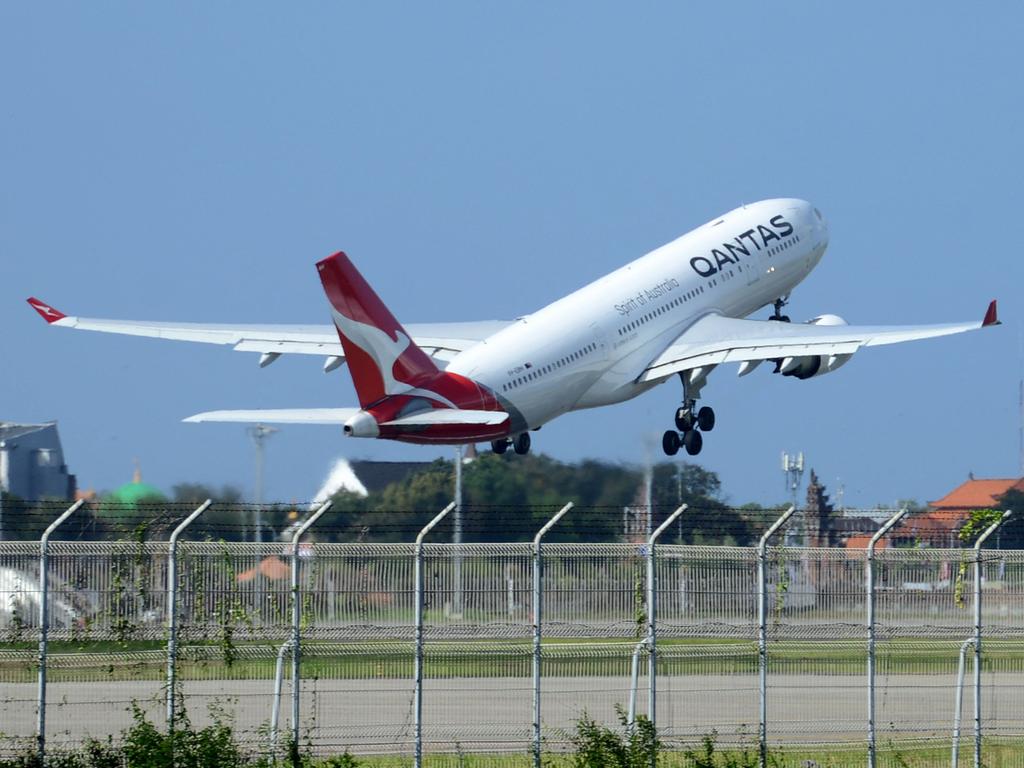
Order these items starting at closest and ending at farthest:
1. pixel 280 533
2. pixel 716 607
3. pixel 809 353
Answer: pixel 716 607, pixel 280 533, pixel 809 353

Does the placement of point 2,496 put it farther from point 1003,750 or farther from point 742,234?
point 742,234

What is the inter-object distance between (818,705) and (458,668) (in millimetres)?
7322

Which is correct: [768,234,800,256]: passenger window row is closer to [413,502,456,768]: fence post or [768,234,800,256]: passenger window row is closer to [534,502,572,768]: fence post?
[534,502,572,768]: fence post

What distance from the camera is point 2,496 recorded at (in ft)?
113

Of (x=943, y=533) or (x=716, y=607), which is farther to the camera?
(x=943, y=533)

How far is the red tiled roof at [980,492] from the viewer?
4525 cm

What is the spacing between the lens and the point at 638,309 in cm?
5403

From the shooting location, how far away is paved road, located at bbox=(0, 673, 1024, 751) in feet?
86.0

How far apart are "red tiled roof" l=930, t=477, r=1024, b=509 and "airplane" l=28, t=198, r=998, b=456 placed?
14.6ft

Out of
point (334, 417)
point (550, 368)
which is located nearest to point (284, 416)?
point (334, 417)

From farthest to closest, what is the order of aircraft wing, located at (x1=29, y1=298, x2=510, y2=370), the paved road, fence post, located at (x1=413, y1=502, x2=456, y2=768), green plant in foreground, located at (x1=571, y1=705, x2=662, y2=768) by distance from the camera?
aircraft wing, located at (x1=29, y1=298, x2=510, y2=370)
the paved road
green plant in foreground, located at (x1=571, y1=705, x2=662, y2=768)
fence post, located at (x1=413, y1=502, x2=456, y2=768)

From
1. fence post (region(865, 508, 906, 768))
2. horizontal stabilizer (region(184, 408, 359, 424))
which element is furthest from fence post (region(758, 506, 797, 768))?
horizontal stabilizer (region(184, 408, 359, 424))

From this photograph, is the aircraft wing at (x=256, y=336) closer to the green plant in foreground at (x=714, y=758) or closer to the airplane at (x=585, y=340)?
the airplane at (x=585, y=340)

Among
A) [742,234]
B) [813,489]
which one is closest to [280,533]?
[813,489]
